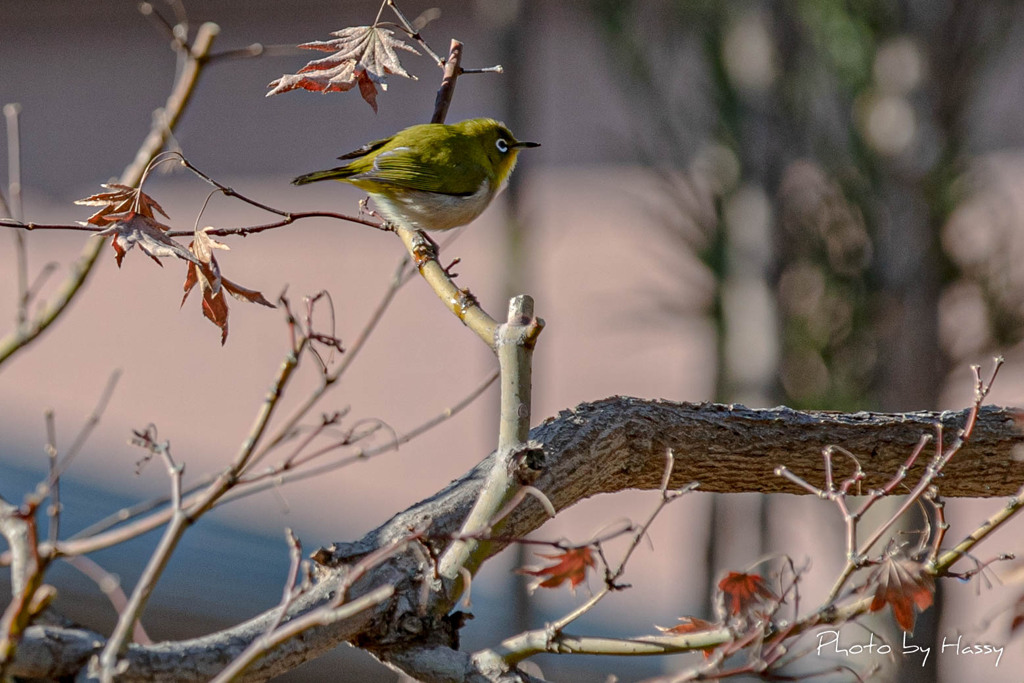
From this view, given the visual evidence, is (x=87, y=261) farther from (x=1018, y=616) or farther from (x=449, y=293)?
(x=1018, y=616)

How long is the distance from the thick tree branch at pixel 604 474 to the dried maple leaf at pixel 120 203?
0.52m

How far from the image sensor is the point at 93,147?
8.23m

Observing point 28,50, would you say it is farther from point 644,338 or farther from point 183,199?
point 644,338

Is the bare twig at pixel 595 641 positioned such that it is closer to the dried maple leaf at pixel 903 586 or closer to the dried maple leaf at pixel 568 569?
the dried maple leaf at pixel 568 569

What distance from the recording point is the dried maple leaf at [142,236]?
1190mm

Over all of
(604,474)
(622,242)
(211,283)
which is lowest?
(604,474)

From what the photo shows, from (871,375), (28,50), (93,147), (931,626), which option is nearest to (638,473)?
(931,626)

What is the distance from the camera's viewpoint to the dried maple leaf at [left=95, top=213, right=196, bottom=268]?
1.19 m

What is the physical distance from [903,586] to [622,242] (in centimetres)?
591

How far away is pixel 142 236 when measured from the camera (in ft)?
4.05

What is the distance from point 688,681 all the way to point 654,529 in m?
5.97

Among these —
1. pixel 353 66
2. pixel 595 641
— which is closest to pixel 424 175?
pixel 353 66

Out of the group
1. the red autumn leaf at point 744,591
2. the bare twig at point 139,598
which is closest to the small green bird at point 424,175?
the red autumn leaf at point 744,591

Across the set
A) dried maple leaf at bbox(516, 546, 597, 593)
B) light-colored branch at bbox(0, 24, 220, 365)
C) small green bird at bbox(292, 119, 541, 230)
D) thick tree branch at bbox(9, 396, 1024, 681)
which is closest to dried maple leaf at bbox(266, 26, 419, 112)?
light-colored branch at bbox(0, 24, 220, 365)
